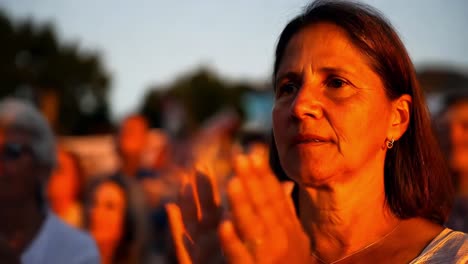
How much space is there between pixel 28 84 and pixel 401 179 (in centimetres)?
4380

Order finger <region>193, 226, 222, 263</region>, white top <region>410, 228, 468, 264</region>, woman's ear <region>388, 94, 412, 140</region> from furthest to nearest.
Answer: woman's ear <region>388, 94, 412, 140</region> < white top <region>410, 228, 468, 264</region> < finger <region>193, 226, 222, 263</region>

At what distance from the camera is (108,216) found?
15.5 ft

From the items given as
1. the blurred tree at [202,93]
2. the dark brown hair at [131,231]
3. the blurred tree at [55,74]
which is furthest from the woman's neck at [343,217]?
the blurred tree at [202,93]

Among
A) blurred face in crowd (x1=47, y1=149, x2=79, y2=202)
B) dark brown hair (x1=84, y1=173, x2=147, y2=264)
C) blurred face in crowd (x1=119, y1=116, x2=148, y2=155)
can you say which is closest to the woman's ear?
dark brown hair (x1=84, y1=173, x2=147, y2=264)

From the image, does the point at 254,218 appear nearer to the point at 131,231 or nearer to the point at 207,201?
the point at 207,201

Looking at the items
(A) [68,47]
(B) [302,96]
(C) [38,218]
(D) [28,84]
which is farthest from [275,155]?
(A) [68,47]

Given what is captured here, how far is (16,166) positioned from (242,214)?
2454 mm

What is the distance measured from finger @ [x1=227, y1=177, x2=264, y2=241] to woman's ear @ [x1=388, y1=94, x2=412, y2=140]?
99 centimetres

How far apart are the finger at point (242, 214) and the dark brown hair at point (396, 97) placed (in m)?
0.94

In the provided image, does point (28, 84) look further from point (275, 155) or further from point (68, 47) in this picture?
point (275, 155)

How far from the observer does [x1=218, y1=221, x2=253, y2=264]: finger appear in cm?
121

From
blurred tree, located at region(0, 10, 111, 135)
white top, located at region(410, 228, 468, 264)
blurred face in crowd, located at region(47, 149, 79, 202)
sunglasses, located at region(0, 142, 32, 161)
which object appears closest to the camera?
white top, located at region(410, 228, 468, 264)

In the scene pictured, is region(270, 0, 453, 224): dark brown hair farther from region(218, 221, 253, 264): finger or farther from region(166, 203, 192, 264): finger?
region(218, 221, 253, 264): finger

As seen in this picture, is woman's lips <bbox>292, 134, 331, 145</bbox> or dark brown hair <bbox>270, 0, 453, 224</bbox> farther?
dark brown hair <bbox>270, 0, 453, 224</bbox>
